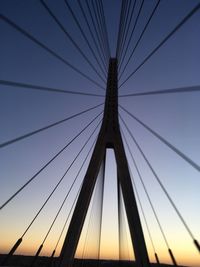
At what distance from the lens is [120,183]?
11531 millimetres

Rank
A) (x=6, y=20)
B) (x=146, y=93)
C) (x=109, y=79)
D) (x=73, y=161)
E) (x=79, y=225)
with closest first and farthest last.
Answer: (x=6, y=20) < (x=146, y=93) < (x=79, y=225) < (x=73, y=161) < (x=109, y=79)

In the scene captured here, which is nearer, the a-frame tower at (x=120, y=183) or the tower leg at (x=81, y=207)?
the tower leg at (x=81, y=207)

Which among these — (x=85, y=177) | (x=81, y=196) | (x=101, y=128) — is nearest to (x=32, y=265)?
(x=81, y=196)

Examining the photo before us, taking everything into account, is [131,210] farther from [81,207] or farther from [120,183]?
[81,207]

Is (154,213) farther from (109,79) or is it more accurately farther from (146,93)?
(109,79)

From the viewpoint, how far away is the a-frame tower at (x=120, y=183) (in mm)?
10039

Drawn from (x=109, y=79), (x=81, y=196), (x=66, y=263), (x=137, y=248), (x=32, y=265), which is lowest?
(x=32, y=265)

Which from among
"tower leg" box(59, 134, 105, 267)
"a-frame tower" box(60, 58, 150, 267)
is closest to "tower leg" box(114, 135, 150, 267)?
"a-frame tower" box(60, 58, 150, 267)

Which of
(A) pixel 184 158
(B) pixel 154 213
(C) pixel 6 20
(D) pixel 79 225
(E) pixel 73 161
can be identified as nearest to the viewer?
(C) pixel 6 20

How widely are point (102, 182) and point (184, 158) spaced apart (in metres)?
5.95

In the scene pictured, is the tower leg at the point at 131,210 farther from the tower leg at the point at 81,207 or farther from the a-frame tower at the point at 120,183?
the tower leg at the point at 81,207

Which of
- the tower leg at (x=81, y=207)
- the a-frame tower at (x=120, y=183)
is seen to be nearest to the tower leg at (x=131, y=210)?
the a-frame tower at (x=120, y=183)

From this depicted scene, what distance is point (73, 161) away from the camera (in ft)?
41.6

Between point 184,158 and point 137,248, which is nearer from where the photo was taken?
point 184,158
